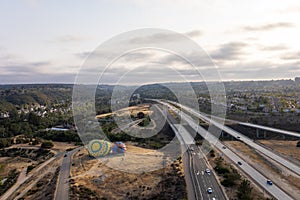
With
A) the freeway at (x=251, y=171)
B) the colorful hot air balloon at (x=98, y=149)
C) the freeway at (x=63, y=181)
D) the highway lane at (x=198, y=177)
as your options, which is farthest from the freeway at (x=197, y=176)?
the freeway at (x=63, y=181)

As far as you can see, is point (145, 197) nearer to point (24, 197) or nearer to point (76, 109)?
point (24, 197)

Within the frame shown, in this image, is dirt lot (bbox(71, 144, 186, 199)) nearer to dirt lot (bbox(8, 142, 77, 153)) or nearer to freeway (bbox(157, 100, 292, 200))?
freeway (bbox(157, 100, 292, 200))

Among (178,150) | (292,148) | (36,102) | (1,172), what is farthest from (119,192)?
(36,102)

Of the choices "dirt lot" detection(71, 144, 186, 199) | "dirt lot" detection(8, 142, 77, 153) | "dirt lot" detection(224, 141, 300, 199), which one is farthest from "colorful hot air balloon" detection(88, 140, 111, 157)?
"dirt lot" detection(224, 141, 300, 199)

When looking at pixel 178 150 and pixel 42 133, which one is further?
pixel 42 133

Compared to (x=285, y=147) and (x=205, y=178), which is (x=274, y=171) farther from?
(x=285, y=147)

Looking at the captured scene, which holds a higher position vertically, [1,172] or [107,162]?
[107,162]

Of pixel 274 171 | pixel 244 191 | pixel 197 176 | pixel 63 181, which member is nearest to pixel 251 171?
pixel 274 171
